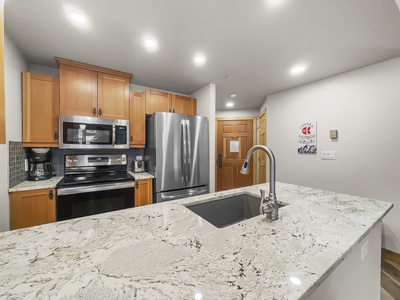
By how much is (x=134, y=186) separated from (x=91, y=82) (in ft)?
4.85

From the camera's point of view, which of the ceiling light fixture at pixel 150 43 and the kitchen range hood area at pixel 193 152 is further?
the ceiling light fixture at pixel 150 43

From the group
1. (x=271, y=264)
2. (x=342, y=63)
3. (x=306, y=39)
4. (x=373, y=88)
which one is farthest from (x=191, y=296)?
(x=373, y=88)

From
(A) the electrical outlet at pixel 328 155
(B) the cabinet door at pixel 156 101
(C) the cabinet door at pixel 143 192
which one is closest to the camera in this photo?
(C) the cabinet door at pixel 143 192

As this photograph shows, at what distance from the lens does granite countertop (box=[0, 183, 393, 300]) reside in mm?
445

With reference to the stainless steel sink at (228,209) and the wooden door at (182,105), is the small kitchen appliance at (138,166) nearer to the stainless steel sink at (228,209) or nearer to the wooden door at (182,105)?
the wooden door at (182,105)

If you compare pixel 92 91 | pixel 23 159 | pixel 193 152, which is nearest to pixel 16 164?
pixel 23 159

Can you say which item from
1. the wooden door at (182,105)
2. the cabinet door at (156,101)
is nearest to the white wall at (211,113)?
the wooden door at (182,105)

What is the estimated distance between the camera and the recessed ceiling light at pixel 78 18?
1352mm

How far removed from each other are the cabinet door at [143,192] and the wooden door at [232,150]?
8.52 feet

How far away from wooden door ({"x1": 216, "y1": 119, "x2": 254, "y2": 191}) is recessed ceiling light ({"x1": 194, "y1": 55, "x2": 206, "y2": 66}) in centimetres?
251

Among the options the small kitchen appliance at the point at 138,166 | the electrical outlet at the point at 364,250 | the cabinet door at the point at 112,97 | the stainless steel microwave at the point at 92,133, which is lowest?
the electrical outlet at the point at 364,250

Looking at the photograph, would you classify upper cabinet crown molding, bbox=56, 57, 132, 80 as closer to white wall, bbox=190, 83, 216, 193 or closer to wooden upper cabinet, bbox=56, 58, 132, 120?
wooden upper cabinet, bbox=56, 58, 132, 120

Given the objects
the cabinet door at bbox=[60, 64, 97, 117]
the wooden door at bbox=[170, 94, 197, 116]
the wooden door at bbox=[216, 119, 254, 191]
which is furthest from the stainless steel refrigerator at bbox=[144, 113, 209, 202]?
the wooden door at bbox=[216, 119, 254, 191]

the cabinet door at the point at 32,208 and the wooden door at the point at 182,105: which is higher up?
the wooden door at the point at 182,105
